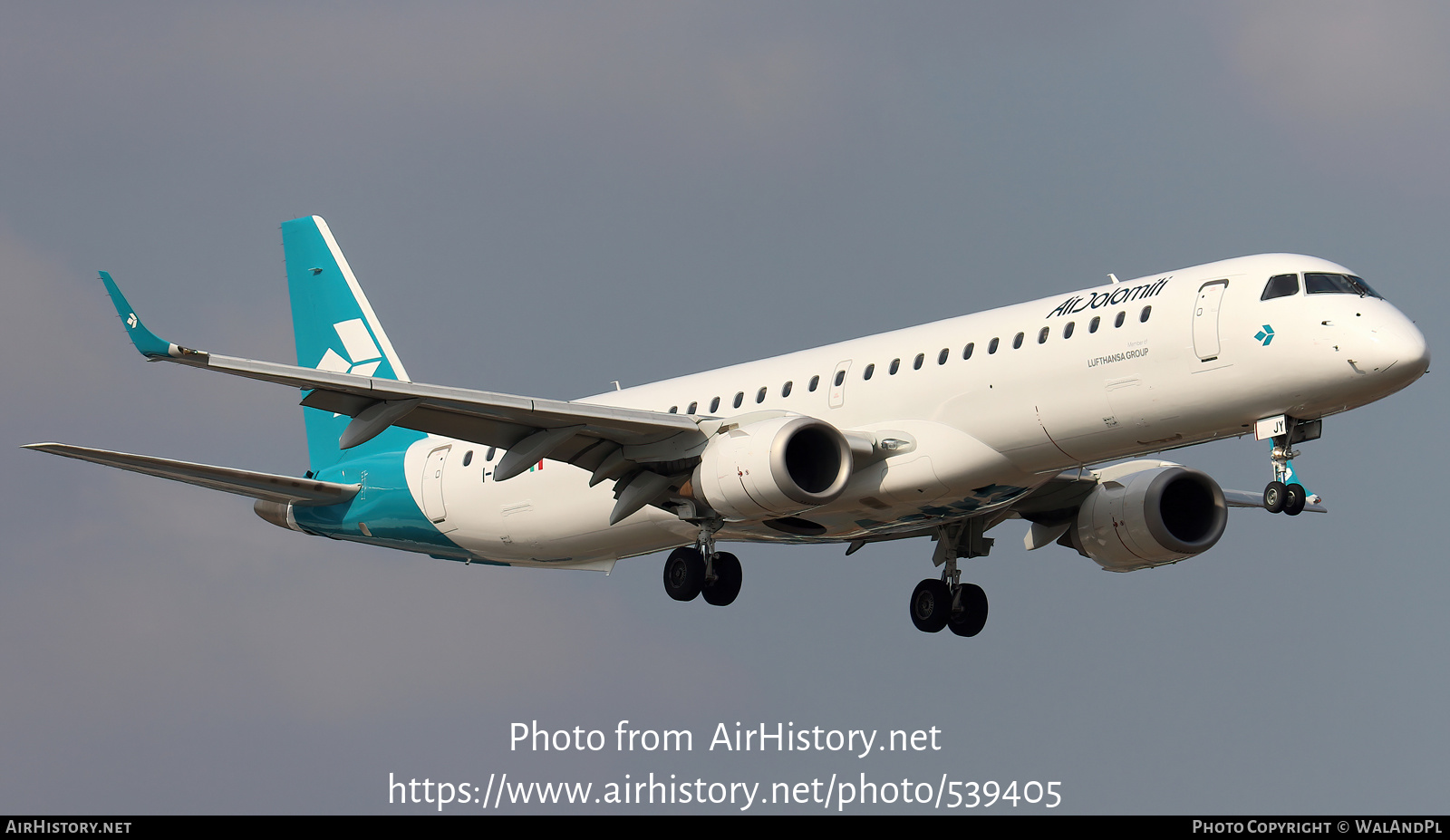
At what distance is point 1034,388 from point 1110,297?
78.8 inches

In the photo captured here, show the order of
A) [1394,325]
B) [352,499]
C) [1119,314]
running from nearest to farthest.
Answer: [1394,325] < [1119,314] < [352,499]

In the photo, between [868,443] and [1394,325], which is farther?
[868,443]

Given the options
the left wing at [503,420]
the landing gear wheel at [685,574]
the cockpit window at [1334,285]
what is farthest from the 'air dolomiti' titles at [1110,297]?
the landing gear wheel at [685,574]

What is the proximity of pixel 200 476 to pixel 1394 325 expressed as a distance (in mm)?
22265

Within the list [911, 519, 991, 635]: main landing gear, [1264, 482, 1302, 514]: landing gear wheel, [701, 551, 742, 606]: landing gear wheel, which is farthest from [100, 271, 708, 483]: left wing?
[1264, 482, 1302, 514]: landing gear wheel

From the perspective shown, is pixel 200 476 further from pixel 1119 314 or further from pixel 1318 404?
pixel 1318 404

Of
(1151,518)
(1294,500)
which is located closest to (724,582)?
(1151,518)

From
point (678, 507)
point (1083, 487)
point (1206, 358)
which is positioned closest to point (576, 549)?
point (678, 507)

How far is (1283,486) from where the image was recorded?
1186 inches

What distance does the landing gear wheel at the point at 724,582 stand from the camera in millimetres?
35438

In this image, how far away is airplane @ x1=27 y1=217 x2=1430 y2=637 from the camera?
29797 mm

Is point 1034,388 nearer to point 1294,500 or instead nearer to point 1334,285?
point 1294,500

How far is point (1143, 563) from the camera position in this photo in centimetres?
3791

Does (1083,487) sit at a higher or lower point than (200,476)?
higher
